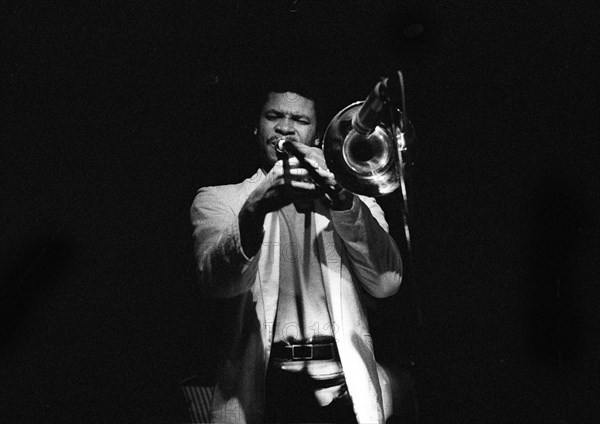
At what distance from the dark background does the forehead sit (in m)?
0.09

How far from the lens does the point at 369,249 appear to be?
96.6 inches

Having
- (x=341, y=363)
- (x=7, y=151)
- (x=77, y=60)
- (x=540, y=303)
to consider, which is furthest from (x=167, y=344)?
(x=540, y=303)

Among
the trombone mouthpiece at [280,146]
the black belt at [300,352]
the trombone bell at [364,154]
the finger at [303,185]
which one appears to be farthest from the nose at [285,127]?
the black belt at [300,352]

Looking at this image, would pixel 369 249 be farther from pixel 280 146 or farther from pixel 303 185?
pixel 280 146

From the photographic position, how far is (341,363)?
2416mm

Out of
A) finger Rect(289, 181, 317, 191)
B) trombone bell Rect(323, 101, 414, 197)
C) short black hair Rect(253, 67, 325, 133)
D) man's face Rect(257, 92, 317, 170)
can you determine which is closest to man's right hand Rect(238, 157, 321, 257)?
finger Rect(289, 181, 317, 191)

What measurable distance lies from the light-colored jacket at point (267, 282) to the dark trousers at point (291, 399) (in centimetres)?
6

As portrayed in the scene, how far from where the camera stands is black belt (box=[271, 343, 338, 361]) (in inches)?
94.6

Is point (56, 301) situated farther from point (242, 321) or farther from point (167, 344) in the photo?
point (242, 321)

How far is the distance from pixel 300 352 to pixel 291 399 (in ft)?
0.53

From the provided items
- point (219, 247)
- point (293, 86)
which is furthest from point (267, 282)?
point (293, 86)

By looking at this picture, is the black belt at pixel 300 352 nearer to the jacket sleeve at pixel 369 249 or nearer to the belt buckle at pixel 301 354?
the belt buckle at pixel 301 354

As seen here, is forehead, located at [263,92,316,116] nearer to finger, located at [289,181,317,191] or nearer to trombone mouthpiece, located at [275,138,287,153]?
trombone mouthpiece, located at [275,138,287,153]

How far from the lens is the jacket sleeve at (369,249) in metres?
2.41
